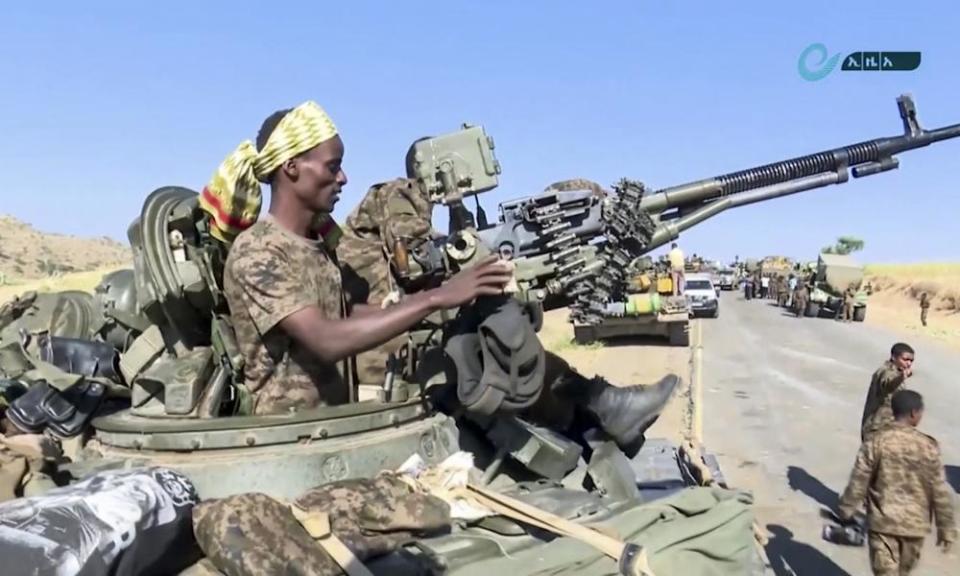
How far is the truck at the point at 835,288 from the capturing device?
35719 mm

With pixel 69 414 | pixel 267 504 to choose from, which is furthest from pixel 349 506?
pixel 69 414

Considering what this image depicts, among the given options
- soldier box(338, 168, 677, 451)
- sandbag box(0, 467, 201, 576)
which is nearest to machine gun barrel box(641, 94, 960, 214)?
soldier box(338, 168, 677, 451)

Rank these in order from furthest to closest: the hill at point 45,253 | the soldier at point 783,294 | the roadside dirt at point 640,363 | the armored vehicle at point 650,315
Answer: the hill at point 45,253 < the soldier at point 783,294 < the armored vehicle at point 650,315 < the roadside dirt at point 640,363

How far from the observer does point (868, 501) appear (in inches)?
266

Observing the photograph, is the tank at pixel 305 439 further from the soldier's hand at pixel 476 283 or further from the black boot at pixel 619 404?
the soldier's hand at pixel 476 283

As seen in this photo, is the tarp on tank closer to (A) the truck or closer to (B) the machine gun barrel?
(A) the truck

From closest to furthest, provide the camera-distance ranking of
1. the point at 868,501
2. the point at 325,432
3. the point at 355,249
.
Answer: the point at 325,432, the point at 355,249, the point at 868,501

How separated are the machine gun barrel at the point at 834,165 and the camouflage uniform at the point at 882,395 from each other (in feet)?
9.96

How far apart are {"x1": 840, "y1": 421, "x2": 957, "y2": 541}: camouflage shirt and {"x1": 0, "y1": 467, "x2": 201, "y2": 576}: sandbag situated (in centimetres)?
531

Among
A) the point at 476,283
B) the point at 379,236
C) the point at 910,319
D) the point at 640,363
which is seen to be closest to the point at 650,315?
the point at 640,363

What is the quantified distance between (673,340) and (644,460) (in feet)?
64.2

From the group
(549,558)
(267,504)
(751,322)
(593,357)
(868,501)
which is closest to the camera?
(267,504)

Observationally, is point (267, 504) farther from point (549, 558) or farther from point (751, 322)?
point (751, 322)

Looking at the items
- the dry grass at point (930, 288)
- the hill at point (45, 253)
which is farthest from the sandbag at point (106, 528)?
the hill at point (45, 253)
